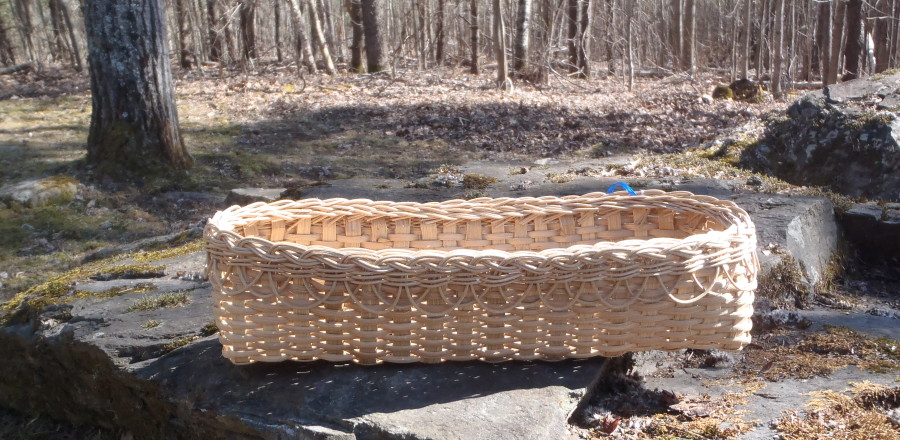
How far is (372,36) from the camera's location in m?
15.7

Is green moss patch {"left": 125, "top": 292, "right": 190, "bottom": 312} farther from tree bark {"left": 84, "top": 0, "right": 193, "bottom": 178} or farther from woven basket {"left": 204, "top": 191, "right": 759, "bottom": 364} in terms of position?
tree bark {"left": 84, "top": 0, "right": 193, "bottom": 178}

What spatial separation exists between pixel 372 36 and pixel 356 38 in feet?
2.45

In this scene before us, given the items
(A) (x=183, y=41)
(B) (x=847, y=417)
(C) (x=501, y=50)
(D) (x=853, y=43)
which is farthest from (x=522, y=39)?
(B) (x=847, y=417)

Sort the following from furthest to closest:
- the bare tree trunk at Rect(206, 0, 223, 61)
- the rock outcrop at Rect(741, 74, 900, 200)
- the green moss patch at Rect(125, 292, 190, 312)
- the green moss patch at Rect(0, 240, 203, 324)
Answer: the bare tree trunk at Rect(206, 0, 223, 61) < the rock outcrop at Rect(741, 74, 900, 200) < the green moss patch at Rect(0, 240, 203, 324) < the green moss patch at Rect(125, 292, 190, 312)

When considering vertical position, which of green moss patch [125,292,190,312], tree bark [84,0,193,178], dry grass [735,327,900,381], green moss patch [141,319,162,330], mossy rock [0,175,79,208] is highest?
tree bark [84,0,193,178]

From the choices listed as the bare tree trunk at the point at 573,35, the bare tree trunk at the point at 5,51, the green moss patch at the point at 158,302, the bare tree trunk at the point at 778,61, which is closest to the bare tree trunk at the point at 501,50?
the bare tree trunk at the point at 573,35

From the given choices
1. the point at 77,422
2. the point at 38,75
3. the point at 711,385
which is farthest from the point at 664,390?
the point at 38,75

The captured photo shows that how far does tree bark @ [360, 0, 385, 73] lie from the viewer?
15.3 meters

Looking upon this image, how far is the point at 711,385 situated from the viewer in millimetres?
2486

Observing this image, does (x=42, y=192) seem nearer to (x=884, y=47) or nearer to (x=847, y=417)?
(x=847, y=417)

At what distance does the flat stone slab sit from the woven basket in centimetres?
9

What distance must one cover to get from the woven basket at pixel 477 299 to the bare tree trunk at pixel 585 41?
533 inches

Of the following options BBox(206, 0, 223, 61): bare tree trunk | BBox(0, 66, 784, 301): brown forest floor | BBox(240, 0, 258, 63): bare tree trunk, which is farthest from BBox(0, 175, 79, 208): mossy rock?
BBox(240, 0, 258, 63): bare tree trunk

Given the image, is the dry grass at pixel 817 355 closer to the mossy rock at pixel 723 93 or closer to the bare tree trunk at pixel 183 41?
the mossy rock at pixel 723 93
